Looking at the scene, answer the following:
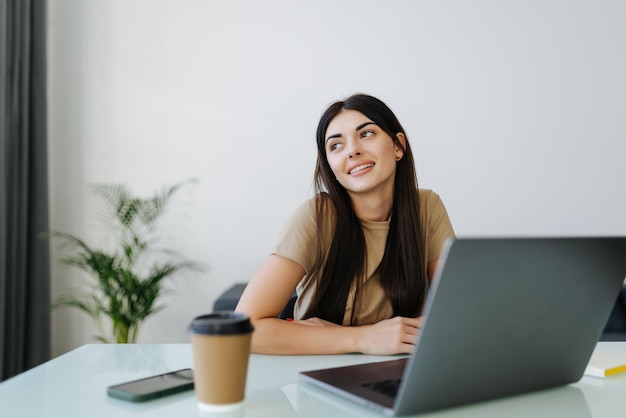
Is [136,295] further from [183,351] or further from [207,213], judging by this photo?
[183,351]

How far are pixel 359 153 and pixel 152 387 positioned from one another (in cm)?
95

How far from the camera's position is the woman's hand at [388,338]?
1.12 m

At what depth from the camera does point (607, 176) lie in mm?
3266

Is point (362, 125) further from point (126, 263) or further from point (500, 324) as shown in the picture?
point (126, 263)

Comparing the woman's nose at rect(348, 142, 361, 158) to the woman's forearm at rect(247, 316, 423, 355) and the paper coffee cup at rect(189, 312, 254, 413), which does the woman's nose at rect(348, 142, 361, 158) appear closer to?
the woman's forearm at rect(247, 316, 423, 355)

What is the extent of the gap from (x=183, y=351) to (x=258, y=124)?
7.54 ft

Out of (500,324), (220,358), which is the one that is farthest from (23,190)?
(500,324)

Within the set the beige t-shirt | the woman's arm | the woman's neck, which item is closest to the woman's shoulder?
the beige t-shirt

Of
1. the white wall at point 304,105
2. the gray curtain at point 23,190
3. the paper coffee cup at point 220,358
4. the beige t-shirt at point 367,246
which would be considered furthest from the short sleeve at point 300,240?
the gray curtain at point 23,190

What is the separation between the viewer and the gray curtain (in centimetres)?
298

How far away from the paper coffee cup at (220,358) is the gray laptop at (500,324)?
147 mm

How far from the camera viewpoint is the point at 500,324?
0.75m

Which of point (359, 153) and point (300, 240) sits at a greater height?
point (359, 153)

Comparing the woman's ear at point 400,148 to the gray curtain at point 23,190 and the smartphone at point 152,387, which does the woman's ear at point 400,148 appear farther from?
the gray curtain at point 23,190
